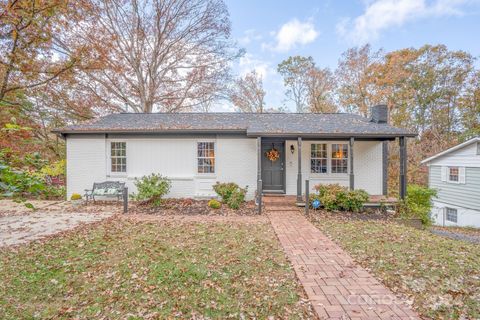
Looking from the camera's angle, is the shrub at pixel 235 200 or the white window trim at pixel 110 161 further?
the white window trim at pixel 110 161

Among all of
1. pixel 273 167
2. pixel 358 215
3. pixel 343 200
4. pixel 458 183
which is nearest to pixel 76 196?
pixel 273 167

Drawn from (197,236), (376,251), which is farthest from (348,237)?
(197,236)

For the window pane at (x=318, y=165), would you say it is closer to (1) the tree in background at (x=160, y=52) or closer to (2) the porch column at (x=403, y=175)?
(2) the porch column at (x=403, y=175)

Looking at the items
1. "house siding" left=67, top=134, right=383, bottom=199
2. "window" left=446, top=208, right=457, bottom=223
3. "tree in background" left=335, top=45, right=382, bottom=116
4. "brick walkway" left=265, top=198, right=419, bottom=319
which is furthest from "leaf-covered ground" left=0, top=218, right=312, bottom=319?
"tree in background" left=335, top=45, right=382, bottom=116

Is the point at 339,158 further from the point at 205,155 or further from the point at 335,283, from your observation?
the point at 335,283

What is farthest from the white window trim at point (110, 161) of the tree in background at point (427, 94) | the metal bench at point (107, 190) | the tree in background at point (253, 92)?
the tree in background at point (427, 94)

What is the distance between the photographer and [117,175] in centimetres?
1067

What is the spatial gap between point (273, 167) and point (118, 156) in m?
7.23

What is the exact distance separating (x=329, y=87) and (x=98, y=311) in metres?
22.4

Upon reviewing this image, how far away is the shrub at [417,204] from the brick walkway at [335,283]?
15.3ft

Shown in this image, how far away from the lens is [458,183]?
12.6 meters

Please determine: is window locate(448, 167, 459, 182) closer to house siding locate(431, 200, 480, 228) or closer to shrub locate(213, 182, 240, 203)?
house siding locate(431, 200, 480, 228)

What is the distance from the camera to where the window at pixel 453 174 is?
12.9 m

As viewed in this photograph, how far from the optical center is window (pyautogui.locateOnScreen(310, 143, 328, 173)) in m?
10.8
